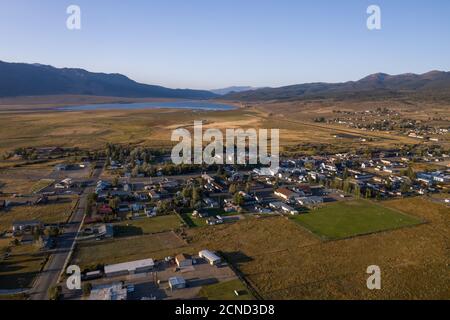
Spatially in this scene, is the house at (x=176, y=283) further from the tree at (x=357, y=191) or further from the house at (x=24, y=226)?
the tree at (x=357, y=191)

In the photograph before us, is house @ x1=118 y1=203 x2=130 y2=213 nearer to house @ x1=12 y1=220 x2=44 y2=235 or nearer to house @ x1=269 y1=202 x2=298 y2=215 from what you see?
house @ x1=12 y1=220 x2=44 y2=235

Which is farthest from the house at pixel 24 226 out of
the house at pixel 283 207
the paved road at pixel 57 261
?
the house at pixel 283 207

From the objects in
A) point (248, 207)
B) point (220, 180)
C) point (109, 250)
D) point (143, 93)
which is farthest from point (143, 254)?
point (143, 93)

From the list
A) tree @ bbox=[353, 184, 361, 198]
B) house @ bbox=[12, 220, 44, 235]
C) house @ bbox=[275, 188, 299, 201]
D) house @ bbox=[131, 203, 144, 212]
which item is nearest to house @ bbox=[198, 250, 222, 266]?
house @ bbox=[131, 203, 144, 212]

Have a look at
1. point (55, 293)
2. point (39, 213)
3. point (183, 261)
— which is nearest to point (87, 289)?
point (55, 293)
